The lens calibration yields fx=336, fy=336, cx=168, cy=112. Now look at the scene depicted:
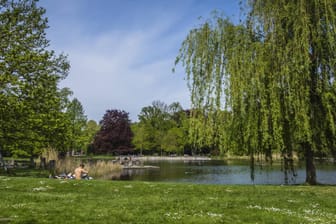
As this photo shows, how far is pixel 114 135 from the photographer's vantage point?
84.6 m

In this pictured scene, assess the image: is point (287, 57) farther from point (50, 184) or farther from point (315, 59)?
point (50, 184)

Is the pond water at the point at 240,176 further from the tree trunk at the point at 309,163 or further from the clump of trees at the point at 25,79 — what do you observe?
the clump of trees at the point at 25,79

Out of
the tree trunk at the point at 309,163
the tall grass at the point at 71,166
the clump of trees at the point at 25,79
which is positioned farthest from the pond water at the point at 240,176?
the clump of trees at the point at 25,79

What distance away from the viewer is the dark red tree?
279 ft

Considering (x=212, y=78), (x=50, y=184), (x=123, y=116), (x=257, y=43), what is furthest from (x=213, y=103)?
(x=123, y=116)

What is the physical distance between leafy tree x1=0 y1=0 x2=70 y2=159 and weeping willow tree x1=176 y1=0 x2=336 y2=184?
1014 centimetres

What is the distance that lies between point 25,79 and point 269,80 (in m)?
14.5

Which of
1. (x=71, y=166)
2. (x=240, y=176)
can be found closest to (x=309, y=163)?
(x=240, y=176)

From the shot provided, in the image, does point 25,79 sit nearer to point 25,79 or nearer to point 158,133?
point 25,79

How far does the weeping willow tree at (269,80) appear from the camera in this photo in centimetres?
1432

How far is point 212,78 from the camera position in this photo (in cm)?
1525

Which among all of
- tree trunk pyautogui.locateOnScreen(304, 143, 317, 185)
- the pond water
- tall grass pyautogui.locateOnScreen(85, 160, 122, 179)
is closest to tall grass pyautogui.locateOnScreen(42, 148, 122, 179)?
tall grass pyautogui.locateOnScreen(85, 160, 122, 179)

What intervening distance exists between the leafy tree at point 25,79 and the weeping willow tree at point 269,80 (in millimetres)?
10140

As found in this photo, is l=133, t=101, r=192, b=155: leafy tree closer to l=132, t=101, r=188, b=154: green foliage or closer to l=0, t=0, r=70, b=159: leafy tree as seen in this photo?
l=132, t=101, r=188, b=154: green foliage
